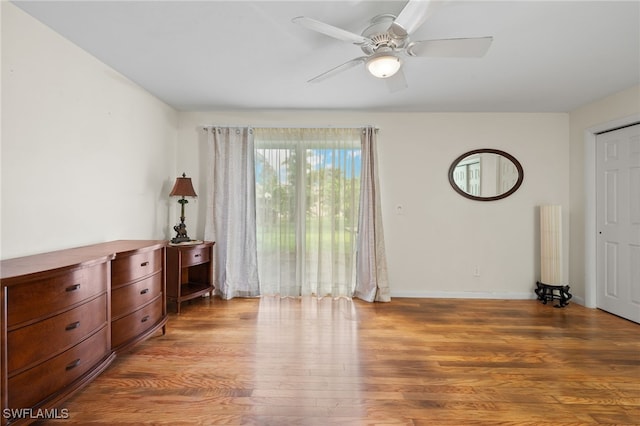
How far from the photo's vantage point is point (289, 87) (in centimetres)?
291

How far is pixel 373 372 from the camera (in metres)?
1.96

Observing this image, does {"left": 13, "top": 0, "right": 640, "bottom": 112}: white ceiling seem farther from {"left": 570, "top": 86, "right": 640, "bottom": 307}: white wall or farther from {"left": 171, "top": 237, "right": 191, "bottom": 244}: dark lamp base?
{"left": 171, "top": 237, "right": 191, "bottom": 244}: dark lamp base

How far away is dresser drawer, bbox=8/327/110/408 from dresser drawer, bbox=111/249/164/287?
337mm

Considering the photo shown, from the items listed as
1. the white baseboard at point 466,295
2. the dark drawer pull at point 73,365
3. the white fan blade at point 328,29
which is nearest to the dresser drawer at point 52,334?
the dark drawer pull at point 73,365

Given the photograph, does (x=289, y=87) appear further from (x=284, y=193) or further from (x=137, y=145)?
(x=137, y=145)

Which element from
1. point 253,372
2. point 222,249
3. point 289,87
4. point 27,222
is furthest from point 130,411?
point 289,87

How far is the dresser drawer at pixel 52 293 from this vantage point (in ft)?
4.21

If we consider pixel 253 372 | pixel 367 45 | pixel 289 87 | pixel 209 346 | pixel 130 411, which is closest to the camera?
pixel 130 411

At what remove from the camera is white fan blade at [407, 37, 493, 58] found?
1681mm

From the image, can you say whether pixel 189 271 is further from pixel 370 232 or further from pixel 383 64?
pixel 383 64

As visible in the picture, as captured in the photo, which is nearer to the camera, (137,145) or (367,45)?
(367,45)

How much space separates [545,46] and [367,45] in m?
1.42

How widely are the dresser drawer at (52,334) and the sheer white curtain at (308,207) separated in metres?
2.02

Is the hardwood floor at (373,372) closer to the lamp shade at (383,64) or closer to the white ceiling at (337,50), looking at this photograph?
the lamp shade at (383,64)
